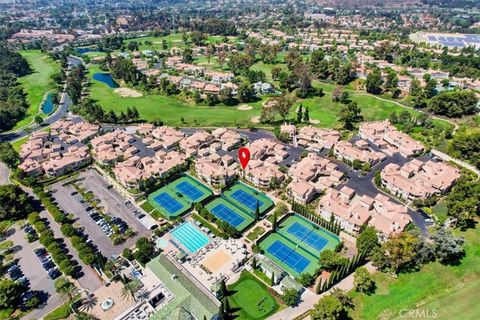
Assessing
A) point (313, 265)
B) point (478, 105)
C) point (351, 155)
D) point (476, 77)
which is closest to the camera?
point (313, 265)

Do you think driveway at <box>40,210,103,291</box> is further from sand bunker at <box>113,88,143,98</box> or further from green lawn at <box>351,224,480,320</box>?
sand bunker at <box>113,88,143,98</box>

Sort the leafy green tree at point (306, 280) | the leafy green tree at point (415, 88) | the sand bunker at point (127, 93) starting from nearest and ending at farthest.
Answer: the leafy green tree at point (306, 280)
the leafy green tree at point (415, 88)
the sand bunker at point (127, 93)

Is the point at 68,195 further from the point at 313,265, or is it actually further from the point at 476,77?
the point at 476,77

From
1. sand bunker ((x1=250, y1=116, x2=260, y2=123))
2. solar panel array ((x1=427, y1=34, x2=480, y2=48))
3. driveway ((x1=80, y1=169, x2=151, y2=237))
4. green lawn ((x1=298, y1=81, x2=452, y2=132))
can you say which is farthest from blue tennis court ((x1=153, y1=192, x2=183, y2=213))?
solar panel array ((x1=427, y1=34, x2=480, y2=48))

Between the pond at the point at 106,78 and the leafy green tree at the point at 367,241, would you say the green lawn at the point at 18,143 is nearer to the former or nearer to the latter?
the pond at the point at 106,78

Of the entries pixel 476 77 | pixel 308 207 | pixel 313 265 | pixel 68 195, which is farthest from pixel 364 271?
pixel 476 77

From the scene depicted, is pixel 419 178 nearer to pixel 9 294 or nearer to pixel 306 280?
pixel 306 280

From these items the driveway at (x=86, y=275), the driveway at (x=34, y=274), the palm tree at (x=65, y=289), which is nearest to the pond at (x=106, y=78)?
the driveway at (x=34, y=274)
